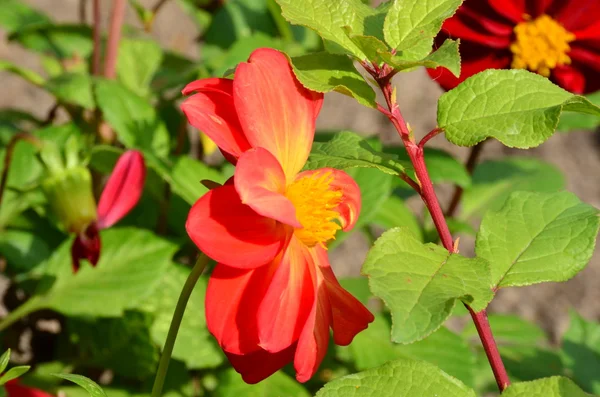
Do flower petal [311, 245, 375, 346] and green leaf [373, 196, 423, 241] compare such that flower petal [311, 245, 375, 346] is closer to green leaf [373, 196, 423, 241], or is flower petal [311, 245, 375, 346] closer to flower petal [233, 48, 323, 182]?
flower petal [233, 48, 323, 182]

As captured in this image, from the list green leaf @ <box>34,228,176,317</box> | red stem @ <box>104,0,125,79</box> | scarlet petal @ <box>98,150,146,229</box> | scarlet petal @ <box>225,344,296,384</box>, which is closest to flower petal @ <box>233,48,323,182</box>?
scarlet petal @ <box>225,344,296,384</box>

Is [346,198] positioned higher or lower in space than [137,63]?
higher

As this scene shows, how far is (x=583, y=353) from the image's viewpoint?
1157mm

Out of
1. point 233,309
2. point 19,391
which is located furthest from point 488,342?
point 19,391

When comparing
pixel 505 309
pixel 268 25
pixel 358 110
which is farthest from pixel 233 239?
pixel 358 110

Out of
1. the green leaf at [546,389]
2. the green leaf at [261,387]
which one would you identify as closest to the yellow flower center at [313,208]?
the green leaf at [546,389]

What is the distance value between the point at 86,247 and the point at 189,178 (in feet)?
0.46

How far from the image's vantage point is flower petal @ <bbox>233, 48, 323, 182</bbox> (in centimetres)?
45

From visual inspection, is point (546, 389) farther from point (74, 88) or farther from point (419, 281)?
point (74, 88)

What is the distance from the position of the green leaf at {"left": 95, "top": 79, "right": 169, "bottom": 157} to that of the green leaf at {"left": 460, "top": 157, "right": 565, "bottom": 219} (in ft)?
1.49

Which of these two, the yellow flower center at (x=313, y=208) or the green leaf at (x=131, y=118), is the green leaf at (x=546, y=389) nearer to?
the yellow flower center at (x=313, y=208)

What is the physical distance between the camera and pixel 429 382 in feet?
1.49

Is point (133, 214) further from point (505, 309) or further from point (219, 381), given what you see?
point (505, 309)

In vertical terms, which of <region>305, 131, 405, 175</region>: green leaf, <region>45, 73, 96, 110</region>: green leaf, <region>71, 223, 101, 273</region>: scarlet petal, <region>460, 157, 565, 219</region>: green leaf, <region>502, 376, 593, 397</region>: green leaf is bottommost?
<region>460, 157, 565, 219</region>: green leaf
